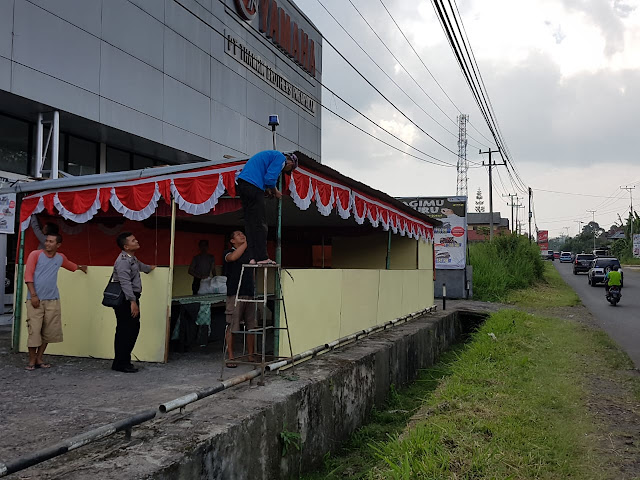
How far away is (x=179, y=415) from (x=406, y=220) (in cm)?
840

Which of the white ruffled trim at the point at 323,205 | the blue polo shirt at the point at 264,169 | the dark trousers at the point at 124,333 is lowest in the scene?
the dark trousers at the point at 124,333

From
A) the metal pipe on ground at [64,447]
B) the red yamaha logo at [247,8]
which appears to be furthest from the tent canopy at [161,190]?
the red yamaha logo at [247,8]

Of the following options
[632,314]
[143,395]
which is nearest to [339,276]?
[143,395]

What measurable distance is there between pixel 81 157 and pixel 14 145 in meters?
1.97

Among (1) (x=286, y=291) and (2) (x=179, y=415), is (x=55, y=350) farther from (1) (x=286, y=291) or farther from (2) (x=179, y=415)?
(2) (x=179, y=415)

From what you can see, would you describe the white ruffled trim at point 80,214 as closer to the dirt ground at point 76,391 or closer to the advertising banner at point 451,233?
the dirt ground at point 76,391

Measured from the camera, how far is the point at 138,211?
702 centimetres

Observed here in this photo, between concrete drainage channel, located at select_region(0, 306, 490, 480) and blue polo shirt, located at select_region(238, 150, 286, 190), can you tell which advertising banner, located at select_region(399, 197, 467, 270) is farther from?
blue polo shirt, located at select_region(238, 150, 286, 190)

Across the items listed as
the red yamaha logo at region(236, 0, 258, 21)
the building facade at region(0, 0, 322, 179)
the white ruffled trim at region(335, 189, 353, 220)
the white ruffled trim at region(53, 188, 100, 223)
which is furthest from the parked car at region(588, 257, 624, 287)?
the white ruffled trim at region(53, 188, 100, 223)

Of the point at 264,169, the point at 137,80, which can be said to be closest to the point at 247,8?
the point at 137,80

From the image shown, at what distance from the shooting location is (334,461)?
18.6 feet

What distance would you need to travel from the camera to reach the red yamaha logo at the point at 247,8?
18642 mm

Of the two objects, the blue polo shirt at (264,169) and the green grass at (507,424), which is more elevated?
the blue polo shirt at (264,169)

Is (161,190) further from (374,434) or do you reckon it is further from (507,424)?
(507,424)
